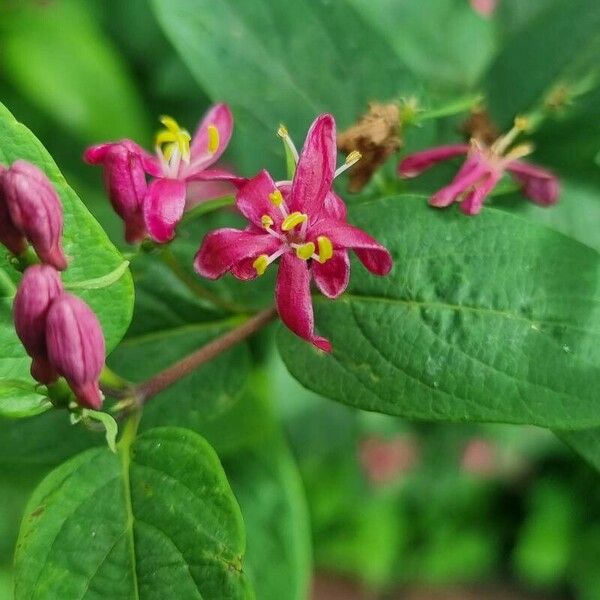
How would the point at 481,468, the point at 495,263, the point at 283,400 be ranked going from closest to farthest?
the point at 495,263, the point at 283,400, the point at 481,468

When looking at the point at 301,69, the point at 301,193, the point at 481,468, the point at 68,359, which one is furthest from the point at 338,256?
the point at 481,468

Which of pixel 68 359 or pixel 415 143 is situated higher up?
pixel 415 143

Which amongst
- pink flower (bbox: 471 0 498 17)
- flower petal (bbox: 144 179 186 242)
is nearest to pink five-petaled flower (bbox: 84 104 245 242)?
flower petal (bbox: 144 179 186 242)

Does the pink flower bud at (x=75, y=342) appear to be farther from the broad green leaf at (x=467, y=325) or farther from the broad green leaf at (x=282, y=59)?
the broad green leaf at (x=282, y=59)

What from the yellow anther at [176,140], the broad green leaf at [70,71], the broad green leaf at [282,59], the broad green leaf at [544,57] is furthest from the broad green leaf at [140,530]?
the broad green leaf at [70,71]

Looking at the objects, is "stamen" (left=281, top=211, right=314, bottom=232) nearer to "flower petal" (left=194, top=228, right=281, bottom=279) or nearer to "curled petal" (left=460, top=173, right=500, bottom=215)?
"flower petal" (left=194, top=228, right=281, bottom=279)

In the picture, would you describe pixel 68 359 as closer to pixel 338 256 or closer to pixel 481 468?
pixel 338 256

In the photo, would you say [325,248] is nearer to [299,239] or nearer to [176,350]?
[299,239]
